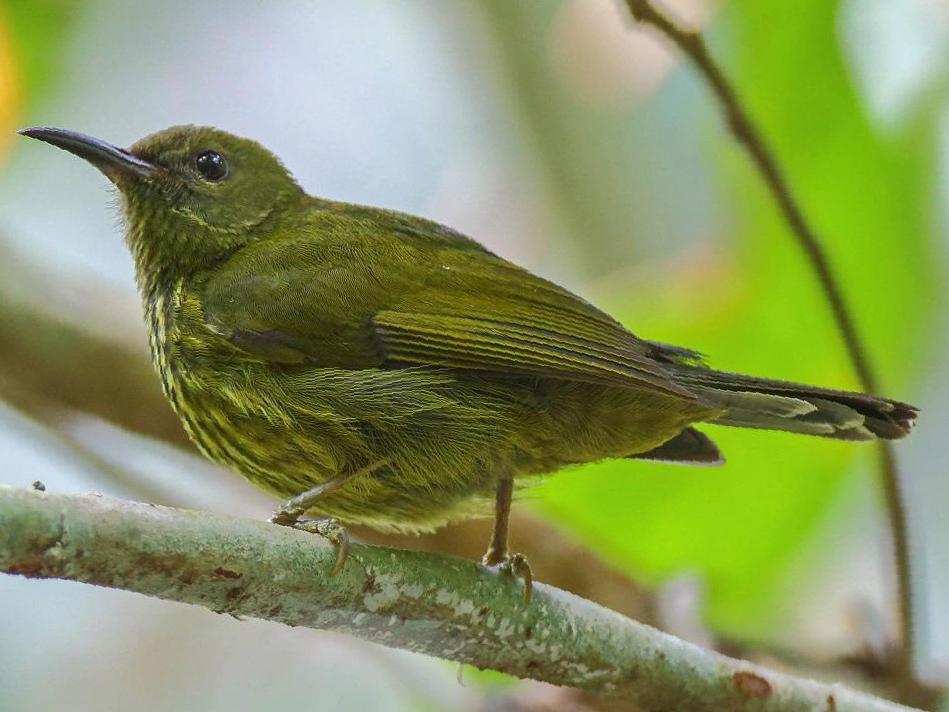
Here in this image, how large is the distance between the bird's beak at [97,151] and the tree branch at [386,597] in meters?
1.34

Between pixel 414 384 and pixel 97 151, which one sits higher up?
pixel 97 151

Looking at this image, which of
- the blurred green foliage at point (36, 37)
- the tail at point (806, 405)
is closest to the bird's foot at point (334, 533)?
the tail at point (806, 405)

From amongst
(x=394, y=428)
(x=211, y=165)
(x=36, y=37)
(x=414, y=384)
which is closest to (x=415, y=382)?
(x=414, y=384)

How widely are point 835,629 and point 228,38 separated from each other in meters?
4.45

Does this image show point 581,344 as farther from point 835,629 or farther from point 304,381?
point 835,629

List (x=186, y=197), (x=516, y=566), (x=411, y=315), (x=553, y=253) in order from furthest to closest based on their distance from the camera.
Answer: (x=553, y=253) < (x=186, y=197) < (x=411, y=315) < (x=516, y=566)

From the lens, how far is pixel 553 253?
645cm

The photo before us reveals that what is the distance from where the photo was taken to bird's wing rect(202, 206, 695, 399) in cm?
292

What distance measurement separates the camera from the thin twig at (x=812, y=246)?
3.02 m

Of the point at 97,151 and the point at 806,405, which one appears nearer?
the point at 806,405

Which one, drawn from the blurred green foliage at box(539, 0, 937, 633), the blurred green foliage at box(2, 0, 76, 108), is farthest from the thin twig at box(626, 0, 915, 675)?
the blurred green foliage at box(2, 0, 76, 108)

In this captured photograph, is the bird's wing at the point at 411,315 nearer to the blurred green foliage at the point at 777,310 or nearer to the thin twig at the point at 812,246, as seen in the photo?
the thin twig at the point at 812,246

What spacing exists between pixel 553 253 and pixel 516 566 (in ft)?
12.5

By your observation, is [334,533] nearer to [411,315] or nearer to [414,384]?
[414,384]
